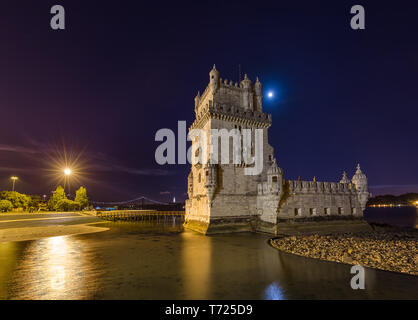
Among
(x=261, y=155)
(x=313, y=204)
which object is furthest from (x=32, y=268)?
(x=313, y=204)

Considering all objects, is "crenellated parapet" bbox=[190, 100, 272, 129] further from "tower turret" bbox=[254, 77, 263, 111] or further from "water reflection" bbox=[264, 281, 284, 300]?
"water reflection" bbox=[264, 281, 284, 300]

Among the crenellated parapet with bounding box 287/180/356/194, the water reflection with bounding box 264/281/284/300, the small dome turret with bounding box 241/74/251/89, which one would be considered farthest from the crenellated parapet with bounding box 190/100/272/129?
the water reflection with bounding box 264/281/284/300

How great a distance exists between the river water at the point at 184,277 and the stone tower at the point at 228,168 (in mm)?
11440

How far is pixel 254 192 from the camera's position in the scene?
31.0 m

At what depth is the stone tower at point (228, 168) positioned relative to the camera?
93.4ft

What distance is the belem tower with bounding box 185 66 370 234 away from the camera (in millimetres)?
28219

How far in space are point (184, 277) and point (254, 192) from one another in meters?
21.1

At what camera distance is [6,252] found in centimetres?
1752

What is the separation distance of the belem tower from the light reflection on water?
37.5ft

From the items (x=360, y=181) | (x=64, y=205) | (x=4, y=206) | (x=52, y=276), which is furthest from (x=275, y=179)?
(x=64, y=205)

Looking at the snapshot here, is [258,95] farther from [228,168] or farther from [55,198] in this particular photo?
[55,198]

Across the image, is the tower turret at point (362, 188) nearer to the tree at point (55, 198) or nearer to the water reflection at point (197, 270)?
the water reflection at point (197, 270)

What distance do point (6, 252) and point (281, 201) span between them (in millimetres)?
27597
